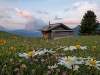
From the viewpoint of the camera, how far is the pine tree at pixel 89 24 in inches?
3068

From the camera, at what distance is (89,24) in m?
78.9

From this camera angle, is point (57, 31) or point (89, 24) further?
point (89, 24)

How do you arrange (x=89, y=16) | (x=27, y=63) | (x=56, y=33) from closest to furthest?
(x=27, y=63)
(x=56, y=33)
(x=89, y=16)

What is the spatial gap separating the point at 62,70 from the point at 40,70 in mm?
466

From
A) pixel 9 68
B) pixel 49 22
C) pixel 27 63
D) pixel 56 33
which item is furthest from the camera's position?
pixel 49 22

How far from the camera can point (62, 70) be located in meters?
4.48

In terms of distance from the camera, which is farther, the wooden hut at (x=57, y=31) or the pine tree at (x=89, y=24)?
the pine tree at (x=89, y=24)

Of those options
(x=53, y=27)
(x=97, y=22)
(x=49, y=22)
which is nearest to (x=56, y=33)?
(x=53, y=27)

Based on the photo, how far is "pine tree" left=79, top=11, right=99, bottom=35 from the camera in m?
77.9

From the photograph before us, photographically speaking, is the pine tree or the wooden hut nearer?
the wooden hut

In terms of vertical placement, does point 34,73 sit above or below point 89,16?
below

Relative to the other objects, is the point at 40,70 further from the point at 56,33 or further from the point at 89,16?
the point at 89,16

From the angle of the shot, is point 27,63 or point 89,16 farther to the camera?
point 89,16

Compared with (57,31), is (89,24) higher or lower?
higher
